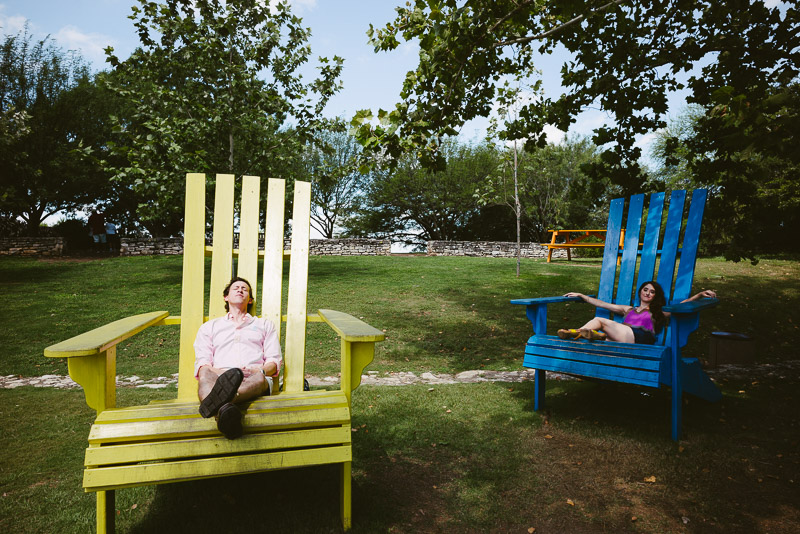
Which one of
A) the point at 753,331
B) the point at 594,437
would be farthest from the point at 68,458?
the point at 753,331

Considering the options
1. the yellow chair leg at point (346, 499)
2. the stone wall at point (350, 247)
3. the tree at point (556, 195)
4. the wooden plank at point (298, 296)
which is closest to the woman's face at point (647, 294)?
the wooden plank at point (298, 296)

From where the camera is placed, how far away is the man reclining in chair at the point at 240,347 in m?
2.21

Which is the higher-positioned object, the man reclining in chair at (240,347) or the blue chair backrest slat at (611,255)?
the blue chair backrest slat at (611,255)

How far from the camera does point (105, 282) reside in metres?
9.98

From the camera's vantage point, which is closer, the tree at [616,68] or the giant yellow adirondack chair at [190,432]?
the giant yellow adirondack chair at [190,432]

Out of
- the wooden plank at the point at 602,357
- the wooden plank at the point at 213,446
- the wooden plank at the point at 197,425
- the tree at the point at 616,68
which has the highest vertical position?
the tree at the point at 616,68

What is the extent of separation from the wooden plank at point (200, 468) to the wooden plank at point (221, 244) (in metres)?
1.21

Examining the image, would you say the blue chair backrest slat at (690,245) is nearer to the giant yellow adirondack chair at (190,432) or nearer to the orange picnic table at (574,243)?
the giant yellow adirondack chair at (190,432)

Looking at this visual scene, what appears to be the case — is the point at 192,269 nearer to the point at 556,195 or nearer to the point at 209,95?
the point at 209,95

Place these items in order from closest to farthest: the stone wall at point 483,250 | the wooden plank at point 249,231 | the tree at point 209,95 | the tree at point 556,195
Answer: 1. the wooden plank at point 249,231
2. the tree at point 209,95
3. the stone wall at point 483,250
4. the tree at point 556,195

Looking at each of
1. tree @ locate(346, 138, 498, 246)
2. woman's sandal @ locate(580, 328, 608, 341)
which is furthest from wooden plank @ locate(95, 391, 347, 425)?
tree @ locate(346, 138, 498, 246)

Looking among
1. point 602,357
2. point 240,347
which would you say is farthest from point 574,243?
point 240,347

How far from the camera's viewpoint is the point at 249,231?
3039 millimetres

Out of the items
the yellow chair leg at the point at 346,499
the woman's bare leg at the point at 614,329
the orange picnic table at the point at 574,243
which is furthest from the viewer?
the orange picnic table at the point at 574,243
